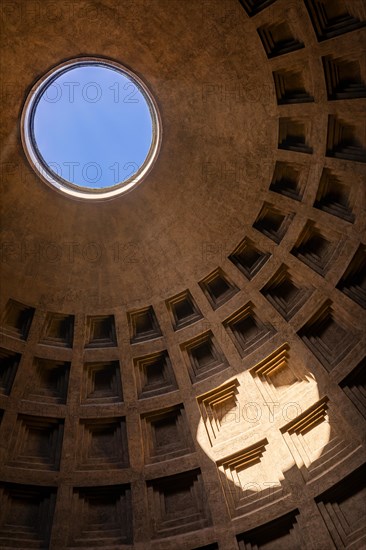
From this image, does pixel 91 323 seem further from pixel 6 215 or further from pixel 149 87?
pixel 149 87

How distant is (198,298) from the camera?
878 inches

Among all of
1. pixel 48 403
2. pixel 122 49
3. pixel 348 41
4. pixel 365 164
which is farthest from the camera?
pixel 48 403

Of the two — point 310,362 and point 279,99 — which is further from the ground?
point 279,99

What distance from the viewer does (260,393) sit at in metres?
20.9

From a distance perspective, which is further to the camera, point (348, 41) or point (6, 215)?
point (6, 215)

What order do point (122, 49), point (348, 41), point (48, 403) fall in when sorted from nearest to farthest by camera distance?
1. point (348, 41)
2. point (122, 49)
3. point (48, 403)

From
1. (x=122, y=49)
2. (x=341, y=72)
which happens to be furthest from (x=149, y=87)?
(x=341, y=72)

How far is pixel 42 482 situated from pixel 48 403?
8.84 ft

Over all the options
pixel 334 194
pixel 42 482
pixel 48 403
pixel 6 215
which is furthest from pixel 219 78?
pixel 42 482

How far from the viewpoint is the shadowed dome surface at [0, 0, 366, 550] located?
18.7 metres

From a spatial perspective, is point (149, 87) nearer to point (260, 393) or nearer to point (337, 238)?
point (337, 238)

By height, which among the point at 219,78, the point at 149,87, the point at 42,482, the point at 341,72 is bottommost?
the point at 42,482

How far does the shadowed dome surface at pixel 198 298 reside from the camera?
18.7 metres

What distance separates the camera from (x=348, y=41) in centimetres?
1719
